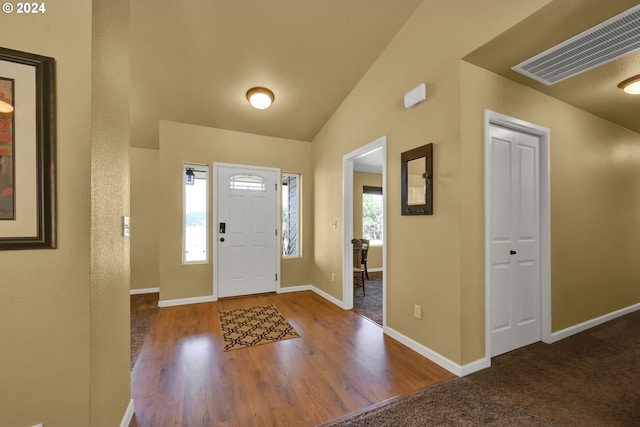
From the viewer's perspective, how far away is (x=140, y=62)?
114 inches

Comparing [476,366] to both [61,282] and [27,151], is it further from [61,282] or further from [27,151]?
[27,151]

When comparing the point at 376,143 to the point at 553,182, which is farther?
the point at 376,143

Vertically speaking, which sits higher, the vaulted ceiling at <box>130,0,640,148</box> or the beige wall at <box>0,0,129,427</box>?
the vaulted ceiling at <box>130,0,640,148</box>

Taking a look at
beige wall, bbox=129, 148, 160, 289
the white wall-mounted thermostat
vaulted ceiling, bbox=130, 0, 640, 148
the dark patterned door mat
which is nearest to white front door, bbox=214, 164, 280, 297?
the dark patterned door mat

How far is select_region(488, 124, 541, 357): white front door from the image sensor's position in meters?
2.36

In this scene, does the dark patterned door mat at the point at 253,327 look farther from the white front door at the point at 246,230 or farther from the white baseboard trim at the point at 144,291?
the white baseboard trim at the point at 144,291

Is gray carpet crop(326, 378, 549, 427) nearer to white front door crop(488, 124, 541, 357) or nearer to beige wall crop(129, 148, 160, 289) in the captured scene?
white front door crop(488, 124, 541, 357)

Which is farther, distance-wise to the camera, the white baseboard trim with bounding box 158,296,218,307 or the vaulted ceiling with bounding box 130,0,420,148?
the white baseboard trim with bounding box 158,296,218,307

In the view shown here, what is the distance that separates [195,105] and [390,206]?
2949 millimetres

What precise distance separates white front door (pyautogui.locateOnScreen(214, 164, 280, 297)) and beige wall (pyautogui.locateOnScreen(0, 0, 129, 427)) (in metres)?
2.98

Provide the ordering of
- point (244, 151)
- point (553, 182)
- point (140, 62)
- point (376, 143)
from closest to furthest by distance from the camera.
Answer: point (553, 182) → point (140, 62) → point (376, 143) → point (244, 151)

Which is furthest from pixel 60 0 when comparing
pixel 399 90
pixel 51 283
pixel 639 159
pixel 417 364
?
pixel 639 159

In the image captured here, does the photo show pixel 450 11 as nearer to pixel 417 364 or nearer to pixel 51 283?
pixel 417 364

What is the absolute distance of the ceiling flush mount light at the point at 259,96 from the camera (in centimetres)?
335
